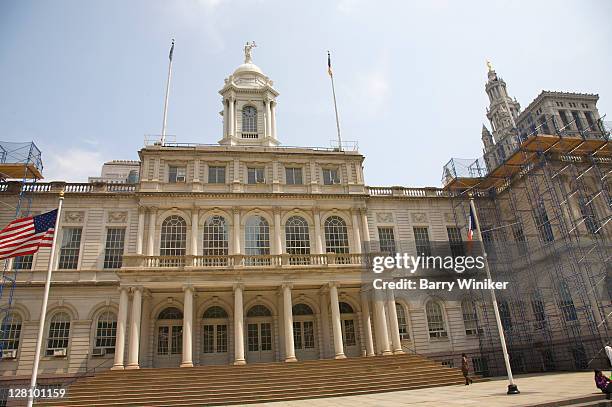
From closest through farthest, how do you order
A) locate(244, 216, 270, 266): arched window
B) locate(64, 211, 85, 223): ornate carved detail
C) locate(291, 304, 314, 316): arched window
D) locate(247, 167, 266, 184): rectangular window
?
locate(64, 211, 85, 223): ornate carved detail → locate(244, 216, 270, 266): arched window → locate(291, 304, 314, 316): arched window → locate(247, 167, 266, 184): rectangular window

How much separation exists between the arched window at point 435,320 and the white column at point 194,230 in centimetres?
1599

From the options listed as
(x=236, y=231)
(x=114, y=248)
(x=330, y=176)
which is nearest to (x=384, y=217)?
(x=330, y=176)

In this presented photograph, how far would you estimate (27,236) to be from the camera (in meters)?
14.2

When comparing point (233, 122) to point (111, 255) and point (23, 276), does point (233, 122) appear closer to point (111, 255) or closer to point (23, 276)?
point (111, 255)

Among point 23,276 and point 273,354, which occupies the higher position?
point 23,276

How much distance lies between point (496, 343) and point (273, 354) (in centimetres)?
1481

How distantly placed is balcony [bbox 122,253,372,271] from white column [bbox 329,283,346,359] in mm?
1558

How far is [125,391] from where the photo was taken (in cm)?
1772

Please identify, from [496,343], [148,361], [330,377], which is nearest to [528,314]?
[496,343]

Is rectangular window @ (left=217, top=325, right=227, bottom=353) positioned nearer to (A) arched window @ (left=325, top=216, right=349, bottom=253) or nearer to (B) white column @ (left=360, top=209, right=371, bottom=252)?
(A) arched window @ (left=325, top=216, right=349, bottom=253)

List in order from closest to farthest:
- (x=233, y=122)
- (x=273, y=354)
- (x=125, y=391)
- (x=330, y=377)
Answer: (x=125, y=391)
(x=330, y=377)
(x=273, y=354)
(x=233, y=122)

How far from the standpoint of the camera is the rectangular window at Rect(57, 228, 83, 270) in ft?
79.6

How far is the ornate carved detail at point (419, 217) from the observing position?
95.7 feet

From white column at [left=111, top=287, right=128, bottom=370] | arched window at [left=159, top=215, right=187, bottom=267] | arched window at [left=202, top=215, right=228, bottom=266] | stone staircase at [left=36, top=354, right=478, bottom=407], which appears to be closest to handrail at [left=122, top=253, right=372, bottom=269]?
arched window at [left=202, top=215, right=228, bottom=266]
